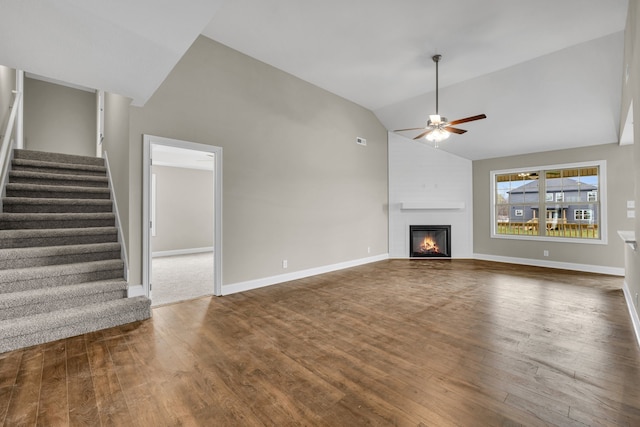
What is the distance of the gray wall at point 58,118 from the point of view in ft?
19.6

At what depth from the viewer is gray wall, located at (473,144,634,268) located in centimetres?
553

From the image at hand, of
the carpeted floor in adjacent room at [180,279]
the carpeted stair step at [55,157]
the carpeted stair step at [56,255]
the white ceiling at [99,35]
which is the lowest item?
the carpeted floor in adjacent room at [180,279]

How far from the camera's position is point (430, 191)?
24.4ft

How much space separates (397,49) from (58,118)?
6960 millimetres

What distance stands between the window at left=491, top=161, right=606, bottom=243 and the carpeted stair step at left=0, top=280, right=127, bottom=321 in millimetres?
7610

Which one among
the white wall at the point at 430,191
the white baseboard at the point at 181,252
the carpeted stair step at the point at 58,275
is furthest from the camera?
the white baseboard at the point at 181,252

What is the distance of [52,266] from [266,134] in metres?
3.25

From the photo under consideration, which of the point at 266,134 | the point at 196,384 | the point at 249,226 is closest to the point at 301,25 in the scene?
the point at 266,134

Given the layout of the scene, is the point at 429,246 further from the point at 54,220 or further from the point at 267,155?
the point at 54,220

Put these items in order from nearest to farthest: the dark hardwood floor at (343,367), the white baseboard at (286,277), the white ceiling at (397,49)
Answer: the dark hardwood floor at (343,367) < the white ceiling at (397,49) < the white baseboard at (286,277)

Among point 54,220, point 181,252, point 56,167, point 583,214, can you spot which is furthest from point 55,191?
point 583,214

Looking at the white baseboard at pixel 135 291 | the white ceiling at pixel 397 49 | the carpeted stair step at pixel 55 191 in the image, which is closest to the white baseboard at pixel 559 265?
the white ceiling at pixel 397 49

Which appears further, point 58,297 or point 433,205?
point 433,205

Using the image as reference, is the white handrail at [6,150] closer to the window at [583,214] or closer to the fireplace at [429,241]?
the fireplace at [429,241]
